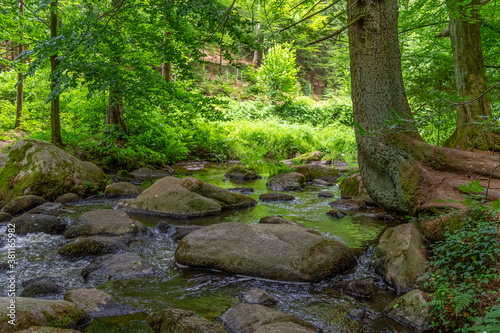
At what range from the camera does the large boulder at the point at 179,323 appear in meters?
2.74

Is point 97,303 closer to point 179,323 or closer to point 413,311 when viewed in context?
point 179,323

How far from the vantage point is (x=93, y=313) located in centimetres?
318

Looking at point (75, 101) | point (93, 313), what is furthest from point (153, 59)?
point (93, 313)

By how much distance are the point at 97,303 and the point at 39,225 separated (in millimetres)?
3147

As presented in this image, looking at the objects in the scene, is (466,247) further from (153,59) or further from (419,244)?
(153,59)

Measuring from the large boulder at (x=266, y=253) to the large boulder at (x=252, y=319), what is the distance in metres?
1.01

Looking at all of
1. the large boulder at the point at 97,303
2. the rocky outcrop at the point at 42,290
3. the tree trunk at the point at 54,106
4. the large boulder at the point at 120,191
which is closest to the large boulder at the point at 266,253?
the large boulder at the point at 97,303

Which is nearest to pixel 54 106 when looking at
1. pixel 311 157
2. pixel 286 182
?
pixel 286 182

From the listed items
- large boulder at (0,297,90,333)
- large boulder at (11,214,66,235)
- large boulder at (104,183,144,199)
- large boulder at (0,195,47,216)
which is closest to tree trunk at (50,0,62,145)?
large boulder at (104,183,144,199)

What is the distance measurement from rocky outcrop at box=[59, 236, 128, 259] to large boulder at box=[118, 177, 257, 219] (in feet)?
6.69

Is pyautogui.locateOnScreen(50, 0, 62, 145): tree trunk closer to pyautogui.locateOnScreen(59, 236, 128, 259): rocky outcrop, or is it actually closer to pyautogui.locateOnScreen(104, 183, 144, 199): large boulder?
pyautogui.locateOnScreen(104, 183, 144, 199): large boulder

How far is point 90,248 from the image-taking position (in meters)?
4.75

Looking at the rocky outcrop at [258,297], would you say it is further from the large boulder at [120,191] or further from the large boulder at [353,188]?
the large boulder at [120,191]

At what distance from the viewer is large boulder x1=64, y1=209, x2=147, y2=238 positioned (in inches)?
215
